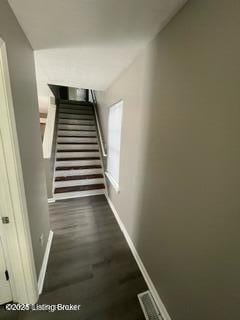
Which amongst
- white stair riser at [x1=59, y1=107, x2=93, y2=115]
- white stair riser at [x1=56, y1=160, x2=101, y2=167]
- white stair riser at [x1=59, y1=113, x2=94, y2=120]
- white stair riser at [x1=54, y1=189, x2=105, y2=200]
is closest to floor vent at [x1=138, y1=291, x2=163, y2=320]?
white stair riser at [x1=54, y1=189, x2=105, y2=200]

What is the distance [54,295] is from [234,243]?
161cm

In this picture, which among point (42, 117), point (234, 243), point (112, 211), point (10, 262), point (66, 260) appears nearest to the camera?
point (234, 243)

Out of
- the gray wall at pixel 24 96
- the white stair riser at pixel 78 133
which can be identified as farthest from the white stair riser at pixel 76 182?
the gray wall at pixel 24 96

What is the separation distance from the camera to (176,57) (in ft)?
3.44

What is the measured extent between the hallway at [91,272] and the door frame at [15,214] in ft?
0.78

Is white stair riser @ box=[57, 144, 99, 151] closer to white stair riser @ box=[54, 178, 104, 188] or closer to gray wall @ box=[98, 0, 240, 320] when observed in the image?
Result: white stair riser @ box=[54, 178, 104, 188]

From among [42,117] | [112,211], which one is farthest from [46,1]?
[42,117]

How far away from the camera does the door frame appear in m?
0.91

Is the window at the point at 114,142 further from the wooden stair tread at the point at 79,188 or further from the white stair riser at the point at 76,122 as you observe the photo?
the white stair riser at the point at 76,122

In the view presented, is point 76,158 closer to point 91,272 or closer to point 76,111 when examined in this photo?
point 76,111

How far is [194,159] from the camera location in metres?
0.91

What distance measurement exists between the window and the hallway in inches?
30.7

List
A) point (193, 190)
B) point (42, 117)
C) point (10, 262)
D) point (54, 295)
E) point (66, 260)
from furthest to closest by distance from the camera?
point (42, 117), point (66, 260), point (54, 295), point (10, 262), point (193, 190)

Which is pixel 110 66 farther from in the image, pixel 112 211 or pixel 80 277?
pixel 80 277
